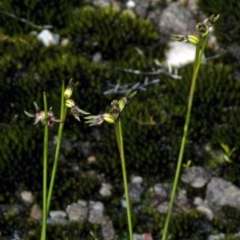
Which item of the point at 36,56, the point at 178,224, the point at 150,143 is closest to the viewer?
the point at 178,224

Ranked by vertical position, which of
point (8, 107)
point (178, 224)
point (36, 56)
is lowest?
point (178, 224)

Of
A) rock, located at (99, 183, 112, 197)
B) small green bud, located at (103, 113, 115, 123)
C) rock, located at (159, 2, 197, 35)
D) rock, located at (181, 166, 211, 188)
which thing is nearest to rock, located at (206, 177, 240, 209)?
rock, located at (181, 166, 211, 188)

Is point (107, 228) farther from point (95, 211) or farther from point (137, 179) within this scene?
point (137, 179)

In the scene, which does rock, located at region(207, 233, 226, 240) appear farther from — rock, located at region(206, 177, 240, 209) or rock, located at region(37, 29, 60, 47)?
rock, located at region(37, 29, 60, 47)

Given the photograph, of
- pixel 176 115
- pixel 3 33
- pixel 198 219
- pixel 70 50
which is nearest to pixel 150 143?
pixel 176 115

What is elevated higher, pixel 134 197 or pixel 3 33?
pixel 3 33

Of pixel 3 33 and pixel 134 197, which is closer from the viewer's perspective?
pixel 134 197

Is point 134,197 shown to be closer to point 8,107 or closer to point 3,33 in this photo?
point 8,107

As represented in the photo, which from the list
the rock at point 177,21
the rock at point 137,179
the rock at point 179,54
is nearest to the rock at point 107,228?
the rock at point 137,179
